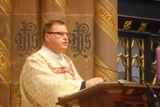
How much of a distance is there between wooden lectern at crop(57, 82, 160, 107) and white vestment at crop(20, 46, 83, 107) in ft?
1.86

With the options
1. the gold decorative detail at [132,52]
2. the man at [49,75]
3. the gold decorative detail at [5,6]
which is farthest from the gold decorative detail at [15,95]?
the man at [49,75]

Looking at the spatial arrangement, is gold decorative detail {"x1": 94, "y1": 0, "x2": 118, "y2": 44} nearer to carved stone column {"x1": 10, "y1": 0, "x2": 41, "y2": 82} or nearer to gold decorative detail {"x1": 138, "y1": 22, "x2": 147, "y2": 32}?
carved stone column {"x1": 10, "y1": 0, "x2": 41, "y2": 82}

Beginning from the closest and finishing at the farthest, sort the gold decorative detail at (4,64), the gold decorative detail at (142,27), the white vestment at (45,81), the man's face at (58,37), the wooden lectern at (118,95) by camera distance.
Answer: the wooden lectern at (118,95) → the white vestment at (45,81) → the man's face at (58,37) → the gold decorative detail at (4,64) → the gold decorative detail at (142,27)

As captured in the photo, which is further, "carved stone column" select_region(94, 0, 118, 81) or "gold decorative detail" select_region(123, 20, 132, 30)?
"gold decorative detail" select_region(123, 20, 132, 30)

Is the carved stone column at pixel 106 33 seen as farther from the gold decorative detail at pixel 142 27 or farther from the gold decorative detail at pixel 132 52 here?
the gold decorative detail at pixel 142 27

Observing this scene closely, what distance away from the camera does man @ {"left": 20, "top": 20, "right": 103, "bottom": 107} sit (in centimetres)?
474

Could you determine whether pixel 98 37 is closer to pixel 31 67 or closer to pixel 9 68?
pixel 9 68

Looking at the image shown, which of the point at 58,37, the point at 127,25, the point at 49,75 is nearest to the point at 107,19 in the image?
the point at 127,25

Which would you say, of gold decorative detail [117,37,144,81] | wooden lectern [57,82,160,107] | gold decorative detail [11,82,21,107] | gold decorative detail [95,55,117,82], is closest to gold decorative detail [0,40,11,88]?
gold decorative detail [11,82,21,107]

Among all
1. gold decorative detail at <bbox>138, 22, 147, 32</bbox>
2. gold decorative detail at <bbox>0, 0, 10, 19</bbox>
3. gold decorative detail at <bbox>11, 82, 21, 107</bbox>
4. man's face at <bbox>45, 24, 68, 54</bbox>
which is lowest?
gold decorative detail at <bbox>11, 82, 21, 107</bbox>

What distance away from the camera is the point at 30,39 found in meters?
7.17

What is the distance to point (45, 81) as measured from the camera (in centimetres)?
478

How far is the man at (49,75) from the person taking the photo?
474cm

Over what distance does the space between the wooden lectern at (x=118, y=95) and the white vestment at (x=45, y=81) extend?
567 mm
